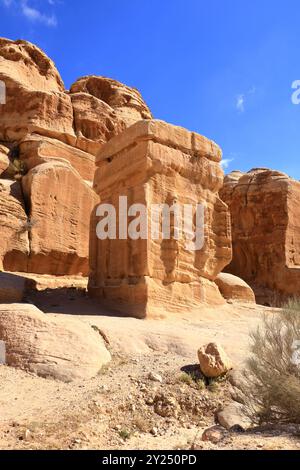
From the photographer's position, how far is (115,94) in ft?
91.9

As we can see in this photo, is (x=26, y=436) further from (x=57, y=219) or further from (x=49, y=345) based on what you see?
(x=57, y=219)

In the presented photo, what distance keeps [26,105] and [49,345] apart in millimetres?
16581

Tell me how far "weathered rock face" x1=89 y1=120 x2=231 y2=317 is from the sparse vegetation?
154 inches

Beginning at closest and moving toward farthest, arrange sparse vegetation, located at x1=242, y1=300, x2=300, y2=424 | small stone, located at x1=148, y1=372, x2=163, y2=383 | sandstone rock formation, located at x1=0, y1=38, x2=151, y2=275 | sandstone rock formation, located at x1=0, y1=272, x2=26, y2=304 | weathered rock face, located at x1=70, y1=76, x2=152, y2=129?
sparse vegetation, located at x1=242, y1=300, x2=300, y2=424, small stone, located at x1=148, y1=372, x2=163, y2=383, sandstone rock formation, located at x1=0, y1=272, x2=26, y2=304, sandstone rock formation, located at x1=0, y1=38, x2=151, y2=275, weathered rock face, located at x1=70, y1=76, x2=152, y2=129

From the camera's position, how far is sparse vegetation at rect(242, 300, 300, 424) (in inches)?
186

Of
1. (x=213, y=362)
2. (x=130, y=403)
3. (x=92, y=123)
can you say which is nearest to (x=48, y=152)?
(x=92, y=123)

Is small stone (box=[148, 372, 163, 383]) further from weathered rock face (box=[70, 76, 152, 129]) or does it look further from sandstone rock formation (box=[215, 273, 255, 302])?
weathered rock face (box=[70, 76, 152, 129])

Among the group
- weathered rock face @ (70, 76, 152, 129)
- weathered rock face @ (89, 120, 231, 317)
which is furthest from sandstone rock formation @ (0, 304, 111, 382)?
weathered rock face @ (70, 76, 152, 129)

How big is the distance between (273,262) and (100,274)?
1058cm

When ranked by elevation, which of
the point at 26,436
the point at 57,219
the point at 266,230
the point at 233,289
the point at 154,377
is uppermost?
the point at 266,230

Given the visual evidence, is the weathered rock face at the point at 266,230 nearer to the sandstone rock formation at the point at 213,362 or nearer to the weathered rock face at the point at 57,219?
the weathered rock face at the point at 57,219

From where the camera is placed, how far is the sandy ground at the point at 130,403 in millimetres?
4156

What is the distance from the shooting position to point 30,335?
6254mm
